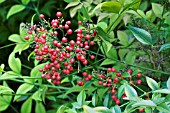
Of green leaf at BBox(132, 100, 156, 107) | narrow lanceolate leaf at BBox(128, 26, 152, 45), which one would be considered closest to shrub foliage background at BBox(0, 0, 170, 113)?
narrow lanceolate leaf at BBox(128, 26, 152, 45)

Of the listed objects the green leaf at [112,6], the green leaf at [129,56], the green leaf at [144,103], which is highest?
the green leaf at [112,6]

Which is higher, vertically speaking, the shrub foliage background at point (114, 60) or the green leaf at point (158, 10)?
the green leaf at point (158, 10)

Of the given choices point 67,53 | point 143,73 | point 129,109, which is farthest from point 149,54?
point 129,109

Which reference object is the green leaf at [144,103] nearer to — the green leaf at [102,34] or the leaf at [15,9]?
the green leaf at [102,34]

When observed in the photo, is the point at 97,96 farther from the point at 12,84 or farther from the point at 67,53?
the point at 12,84

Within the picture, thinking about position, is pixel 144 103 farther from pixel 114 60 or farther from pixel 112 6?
pixel 114 60

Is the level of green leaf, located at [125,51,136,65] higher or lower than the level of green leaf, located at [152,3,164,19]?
lower

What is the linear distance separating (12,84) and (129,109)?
1.99m

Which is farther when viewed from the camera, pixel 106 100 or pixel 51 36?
pixel 106 100

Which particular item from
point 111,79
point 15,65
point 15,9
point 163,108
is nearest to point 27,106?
point 15,65

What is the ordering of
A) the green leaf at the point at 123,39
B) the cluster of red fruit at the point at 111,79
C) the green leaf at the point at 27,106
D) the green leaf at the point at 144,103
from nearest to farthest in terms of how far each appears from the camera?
1. the green leaf at the point at 144,103
2. the cluster of red fruit at the point at 111,79
3. the green leaf at the point at 123,39
4. the green leaf at the point at 27,106

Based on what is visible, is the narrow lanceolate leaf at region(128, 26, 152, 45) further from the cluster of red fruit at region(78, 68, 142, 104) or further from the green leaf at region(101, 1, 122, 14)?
the cluster of red fruit at region(78, 68, 142, 104)

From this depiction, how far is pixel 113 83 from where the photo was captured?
66.9 inches

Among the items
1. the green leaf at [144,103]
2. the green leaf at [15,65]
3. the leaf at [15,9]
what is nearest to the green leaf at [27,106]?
the green leaf at [15,65]
